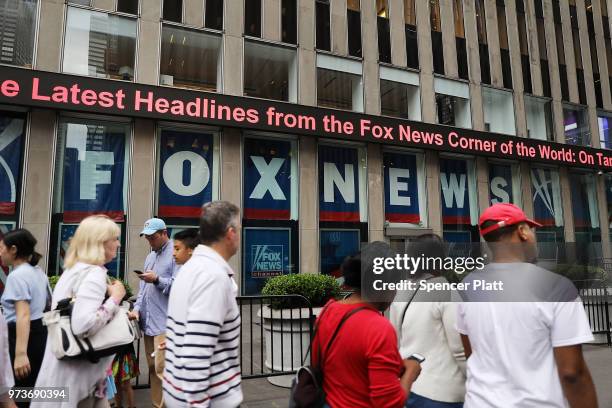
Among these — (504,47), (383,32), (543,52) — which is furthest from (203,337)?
(543,52)

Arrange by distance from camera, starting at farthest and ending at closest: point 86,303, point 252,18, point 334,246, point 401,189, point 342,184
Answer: point 401,189 < point 342,184 < point 334,246 < point 252,18 < point 86,303

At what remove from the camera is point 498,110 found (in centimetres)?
1878

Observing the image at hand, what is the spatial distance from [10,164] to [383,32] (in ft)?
44.4

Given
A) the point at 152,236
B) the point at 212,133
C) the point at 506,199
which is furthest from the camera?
the point at 506,199

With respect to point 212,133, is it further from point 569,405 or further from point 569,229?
point 569,229

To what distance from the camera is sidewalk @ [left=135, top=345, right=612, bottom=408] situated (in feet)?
16.7

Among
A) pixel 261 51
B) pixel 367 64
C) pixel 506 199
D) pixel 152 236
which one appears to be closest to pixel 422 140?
pixel 367 64

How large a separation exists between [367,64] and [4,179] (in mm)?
12423

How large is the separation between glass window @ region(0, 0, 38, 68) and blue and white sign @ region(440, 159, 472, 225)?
48.1 feet

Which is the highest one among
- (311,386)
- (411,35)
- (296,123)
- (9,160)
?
(411,35)

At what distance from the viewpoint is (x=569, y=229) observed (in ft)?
63.0

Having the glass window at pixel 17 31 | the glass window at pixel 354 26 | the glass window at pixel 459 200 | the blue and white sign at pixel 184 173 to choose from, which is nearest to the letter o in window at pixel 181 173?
the blue and white sign at pixel 184 173

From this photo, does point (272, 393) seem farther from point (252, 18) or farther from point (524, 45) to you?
point (524, 45)

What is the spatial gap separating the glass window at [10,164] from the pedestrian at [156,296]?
8406mm
